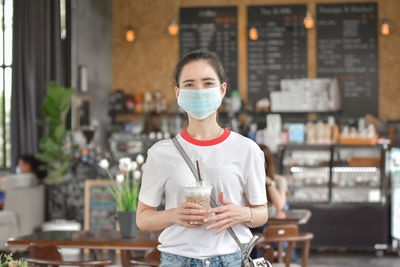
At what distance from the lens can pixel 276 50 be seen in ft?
33.7

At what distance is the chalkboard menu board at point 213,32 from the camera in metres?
10.4

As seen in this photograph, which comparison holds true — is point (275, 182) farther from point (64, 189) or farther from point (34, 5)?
point (34, 5)

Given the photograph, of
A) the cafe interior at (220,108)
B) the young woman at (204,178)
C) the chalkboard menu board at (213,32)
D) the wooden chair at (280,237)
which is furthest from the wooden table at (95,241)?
the chalkboard menu board at (213,32)

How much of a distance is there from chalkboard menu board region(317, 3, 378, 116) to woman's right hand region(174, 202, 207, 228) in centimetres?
862

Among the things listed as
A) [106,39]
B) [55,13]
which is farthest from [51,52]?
[106,39]

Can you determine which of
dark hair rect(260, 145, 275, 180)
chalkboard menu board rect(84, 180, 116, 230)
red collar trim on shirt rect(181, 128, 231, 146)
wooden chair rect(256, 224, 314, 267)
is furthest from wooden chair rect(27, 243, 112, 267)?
chalkboard menu board rect(84, 180, 116, 230)

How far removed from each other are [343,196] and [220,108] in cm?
294

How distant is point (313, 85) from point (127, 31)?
2.99 metres

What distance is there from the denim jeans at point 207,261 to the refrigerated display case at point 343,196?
235 inches

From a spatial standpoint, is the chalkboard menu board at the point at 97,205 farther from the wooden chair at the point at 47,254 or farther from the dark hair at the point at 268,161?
the wooden chair at the point at 47,254

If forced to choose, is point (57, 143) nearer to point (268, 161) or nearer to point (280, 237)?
point (268, 161)

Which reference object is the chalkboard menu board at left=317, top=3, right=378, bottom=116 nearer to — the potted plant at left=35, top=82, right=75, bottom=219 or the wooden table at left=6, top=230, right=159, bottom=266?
the potted plant at left=35, top=82, right=75, bottom=219

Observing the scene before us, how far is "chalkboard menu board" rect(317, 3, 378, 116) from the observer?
10062 mm

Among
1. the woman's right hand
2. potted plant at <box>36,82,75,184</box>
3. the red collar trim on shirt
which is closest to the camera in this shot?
the woman's right hand
